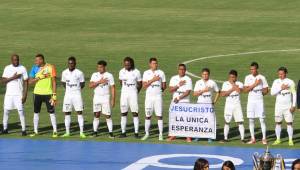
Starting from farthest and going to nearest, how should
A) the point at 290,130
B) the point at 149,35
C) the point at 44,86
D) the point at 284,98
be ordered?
the point at 149,35 → the point at 44,86 → the point at 290,130 → the point at 284,98

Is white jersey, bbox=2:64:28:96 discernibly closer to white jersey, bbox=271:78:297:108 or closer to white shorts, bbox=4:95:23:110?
white shorts, bbox=4:95:23:110

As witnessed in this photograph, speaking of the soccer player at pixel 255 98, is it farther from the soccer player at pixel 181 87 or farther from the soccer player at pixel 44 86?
the soccer player at pixel 44 86

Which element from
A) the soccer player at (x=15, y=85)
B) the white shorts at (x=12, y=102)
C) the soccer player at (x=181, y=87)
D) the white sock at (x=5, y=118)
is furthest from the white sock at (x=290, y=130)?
the white sock at (x=5, y=118)

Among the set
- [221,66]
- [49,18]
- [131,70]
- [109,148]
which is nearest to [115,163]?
[109,148]

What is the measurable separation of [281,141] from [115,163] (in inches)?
196

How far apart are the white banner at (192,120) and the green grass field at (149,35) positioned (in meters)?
1.77

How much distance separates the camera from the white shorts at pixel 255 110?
24469mm

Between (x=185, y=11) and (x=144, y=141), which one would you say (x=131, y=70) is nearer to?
(x=144, y=141)

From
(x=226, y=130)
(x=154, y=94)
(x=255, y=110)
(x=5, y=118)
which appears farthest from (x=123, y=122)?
(x=255, y=110)

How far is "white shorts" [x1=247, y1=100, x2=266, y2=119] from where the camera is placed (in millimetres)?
24469

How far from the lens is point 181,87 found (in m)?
25.0

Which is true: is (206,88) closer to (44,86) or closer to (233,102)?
(233,102)

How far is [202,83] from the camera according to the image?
24.9 m

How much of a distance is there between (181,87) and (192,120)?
94cm
